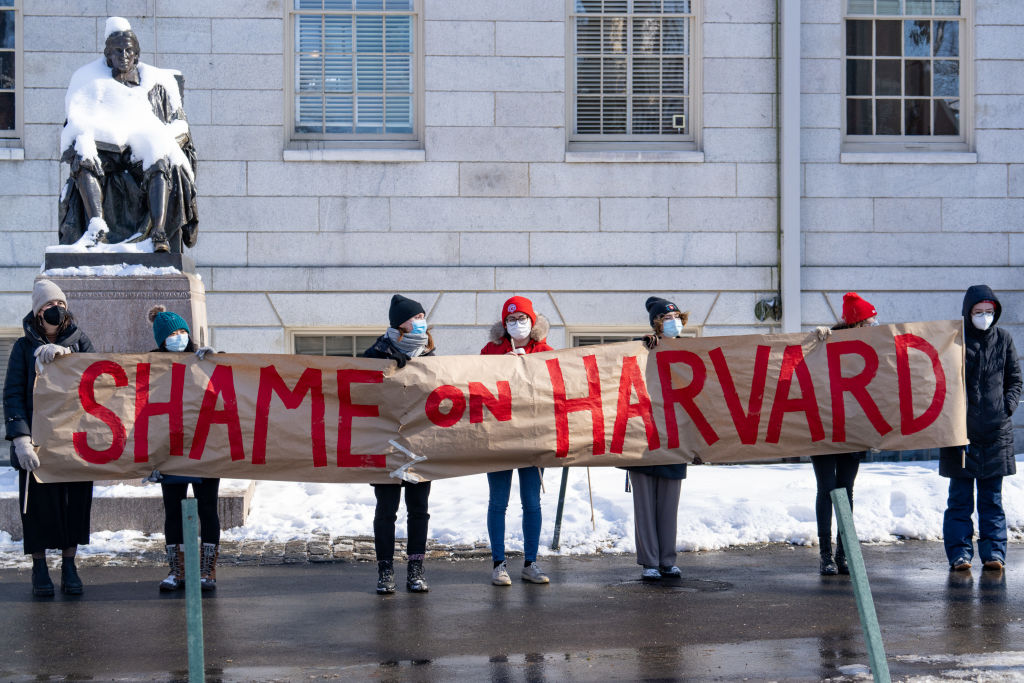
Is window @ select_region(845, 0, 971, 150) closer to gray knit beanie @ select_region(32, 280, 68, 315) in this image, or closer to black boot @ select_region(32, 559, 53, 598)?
gray knit beanie @ select_region(32, 280, 68, 315)

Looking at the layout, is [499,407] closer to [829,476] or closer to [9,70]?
[829,476]

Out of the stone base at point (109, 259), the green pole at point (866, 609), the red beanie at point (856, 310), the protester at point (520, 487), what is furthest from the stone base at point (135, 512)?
the green pole at point (866, 609)

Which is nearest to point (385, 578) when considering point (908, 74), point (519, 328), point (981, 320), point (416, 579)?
point (416, 579)

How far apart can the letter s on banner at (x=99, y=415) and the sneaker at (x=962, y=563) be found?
5.53 m

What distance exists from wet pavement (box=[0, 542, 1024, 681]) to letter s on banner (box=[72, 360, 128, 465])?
93cm

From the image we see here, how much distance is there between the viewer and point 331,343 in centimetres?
1426

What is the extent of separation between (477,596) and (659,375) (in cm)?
185

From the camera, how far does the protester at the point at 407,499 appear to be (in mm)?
8094

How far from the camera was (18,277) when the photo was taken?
1380cm

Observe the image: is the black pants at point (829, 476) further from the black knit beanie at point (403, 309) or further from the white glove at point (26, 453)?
the white glove at point (26, 453)

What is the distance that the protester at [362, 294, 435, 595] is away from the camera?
8094mm

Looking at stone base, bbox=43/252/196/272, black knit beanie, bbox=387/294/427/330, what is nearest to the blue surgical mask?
black knit beanie, bbox=387/294/427/330

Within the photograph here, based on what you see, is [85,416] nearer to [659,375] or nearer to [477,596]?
[477,596]

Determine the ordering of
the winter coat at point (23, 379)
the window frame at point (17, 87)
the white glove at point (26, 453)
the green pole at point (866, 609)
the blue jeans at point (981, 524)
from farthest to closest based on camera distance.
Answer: the window frame at point (17, 87) < the blue jeans at point (981, 524) < the winter coat at point (23, 379) < the white glove at point (26, 453) < the green pole at point (866, 609)
